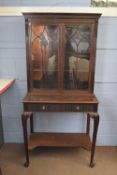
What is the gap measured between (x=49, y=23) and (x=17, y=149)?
163cm

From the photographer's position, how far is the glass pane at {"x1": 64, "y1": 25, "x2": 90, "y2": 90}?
2104 mm

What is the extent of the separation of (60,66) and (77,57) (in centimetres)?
22

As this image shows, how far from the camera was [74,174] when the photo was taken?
2141 millimetres

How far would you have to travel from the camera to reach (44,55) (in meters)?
2.19

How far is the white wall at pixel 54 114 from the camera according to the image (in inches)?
90.7

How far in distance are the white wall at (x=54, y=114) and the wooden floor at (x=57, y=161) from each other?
198 millimetres

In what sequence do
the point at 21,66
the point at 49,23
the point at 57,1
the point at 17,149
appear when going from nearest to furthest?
the point at 49,23
the point at 57,1
the point at 21,66
the point at 17,149

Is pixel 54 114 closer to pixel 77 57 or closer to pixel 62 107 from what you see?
pixel 62 107

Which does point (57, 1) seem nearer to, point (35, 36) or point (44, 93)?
point (35, 36)

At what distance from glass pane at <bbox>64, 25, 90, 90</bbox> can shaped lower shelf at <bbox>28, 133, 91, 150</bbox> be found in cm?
65

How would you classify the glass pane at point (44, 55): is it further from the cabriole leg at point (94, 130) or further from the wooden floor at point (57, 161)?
the wooden floor at point (57, 161)

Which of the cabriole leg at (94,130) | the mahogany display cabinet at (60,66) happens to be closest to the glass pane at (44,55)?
the mahogany display cabinet at (60,66)

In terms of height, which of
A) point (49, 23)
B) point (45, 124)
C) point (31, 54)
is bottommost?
point (45, 124)

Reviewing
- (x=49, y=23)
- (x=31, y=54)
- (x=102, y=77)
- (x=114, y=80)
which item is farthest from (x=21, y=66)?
(x=114, y=80)
